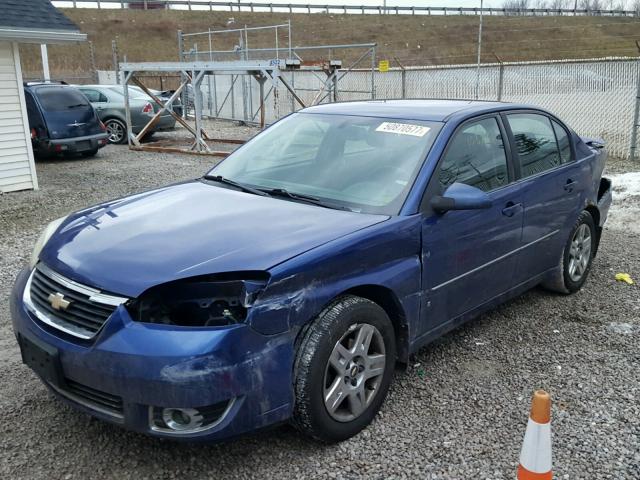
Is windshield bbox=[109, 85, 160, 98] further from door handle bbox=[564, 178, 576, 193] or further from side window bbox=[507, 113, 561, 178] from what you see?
door handle bbox=[564, 178, 576, 193]

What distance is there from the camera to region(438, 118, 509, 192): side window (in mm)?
3736

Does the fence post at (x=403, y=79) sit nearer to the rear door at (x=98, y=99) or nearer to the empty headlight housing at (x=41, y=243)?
the rear door at (x=98, y=99)

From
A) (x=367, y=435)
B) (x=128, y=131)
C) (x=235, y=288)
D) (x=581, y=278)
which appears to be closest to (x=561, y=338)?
(x=581, y=278)

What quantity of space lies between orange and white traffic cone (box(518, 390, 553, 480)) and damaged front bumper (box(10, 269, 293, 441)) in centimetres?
106

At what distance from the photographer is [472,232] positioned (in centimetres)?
374

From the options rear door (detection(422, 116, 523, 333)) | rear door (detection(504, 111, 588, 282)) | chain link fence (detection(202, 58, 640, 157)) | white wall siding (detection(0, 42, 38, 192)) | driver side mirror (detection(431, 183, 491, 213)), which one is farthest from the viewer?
chain link fence (detection(202, 58, 640, 157))

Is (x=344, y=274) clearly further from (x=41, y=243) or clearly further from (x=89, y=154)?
(x=89, y=154)

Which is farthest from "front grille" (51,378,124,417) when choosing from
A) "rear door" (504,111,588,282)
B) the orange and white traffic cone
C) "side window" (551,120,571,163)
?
"side window" (551,120,571,163)

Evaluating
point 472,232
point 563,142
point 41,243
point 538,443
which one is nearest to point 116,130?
point 563,142

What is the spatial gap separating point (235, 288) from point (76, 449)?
1.22m

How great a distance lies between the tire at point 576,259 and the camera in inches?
195

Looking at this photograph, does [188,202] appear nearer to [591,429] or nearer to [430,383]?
[430,383]

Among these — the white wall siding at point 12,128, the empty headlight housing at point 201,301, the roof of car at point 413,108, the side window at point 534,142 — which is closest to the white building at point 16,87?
the white wall siding at point 12,128

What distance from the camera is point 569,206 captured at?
4852 mm
